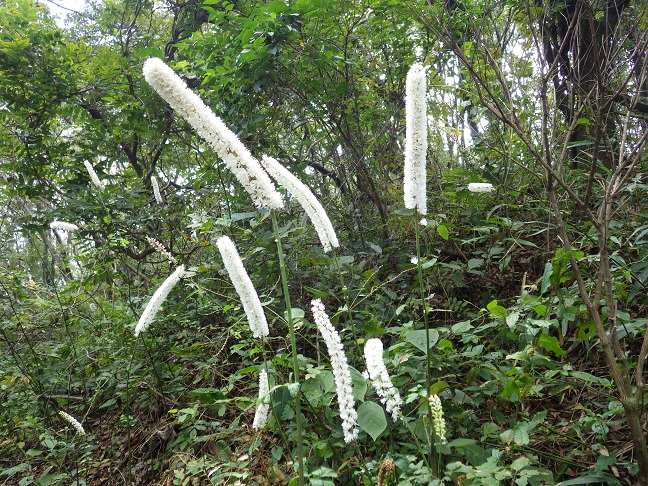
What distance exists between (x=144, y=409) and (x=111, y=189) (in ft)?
8.47

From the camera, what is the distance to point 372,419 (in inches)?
74.3

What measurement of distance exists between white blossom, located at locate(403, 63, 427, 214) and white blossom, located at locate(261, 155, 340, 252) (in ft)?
1.66

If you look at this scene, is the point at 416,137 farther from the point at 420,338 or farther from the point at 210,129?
the point at 420,338

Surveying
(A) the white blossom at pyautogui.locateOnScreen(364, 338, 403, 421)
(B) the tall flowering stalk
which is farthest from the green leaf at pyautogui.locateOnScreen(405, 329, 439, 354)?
(B) the tall flowering stalk

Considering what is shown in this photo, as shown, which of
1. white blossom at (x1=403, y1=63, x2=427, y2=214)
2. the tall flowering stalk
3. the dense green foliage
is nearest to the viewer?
the tall flowering stalk

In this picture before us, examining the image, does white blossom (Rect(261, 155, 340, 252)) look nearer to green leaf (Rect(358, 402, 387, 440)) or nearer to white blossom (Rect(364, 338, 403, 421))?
white blossom (Rect(364, 338, 403, 421))

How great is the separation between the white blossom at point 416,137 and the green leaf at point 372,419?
89cm

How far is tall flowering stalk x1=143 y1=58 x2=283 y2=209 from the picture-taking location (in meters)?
1.60

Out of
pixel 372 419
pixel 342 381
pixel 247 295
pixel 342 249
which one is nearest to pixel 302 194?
pixel 247 295

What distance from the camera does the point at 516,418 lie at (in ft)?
8.18

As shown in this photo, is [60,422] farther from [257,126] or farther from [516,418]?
[516,418]

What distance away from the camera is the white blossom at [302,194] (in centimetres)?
196

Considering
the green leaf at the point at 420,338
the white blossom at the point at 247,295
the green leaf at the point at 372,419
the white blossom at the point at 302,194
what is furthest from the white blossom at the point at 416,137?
the green leaf at the point at 372,419

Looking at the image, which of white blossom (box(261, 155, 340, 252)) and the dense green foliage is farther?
the dense green foliage
